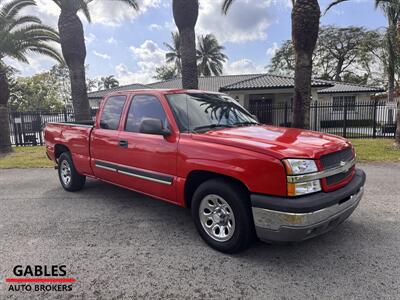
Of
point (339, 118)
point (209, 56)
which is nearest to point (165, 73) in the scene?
point (209, 56)

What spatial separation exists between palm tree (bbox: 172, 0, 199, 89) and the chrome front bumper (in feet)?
27.6

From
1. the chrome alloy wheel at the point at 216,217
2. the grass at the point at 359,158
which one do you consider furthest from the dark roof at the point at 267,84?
the chrome alloy wheel at the point at 216,217

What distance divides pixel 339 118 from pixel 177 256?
22823 millimetres

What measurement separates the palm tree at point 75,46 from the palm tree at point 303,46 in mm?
7902

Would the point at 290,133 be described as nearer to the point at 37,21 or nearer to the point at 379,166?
the point at 379,166

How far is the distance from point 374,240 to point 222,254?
193cm

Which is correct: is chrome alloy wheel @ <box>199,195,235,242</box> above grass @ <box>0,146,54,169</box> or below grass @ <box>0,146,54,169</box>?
above

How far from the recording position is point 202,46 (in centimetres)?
4503

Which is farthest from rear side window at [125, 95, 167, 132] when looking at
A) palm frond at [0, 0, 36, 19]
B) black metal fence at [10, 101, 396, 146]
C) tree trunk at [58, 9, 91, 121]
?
palm frond at [0, 0, 36, 19]

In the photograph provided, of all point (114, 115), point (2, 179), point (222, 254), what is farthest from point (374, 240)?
point (2, 179)

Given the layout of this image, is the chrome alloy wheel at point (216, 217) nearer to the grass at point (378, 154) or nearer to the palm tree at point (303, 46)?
the palm tree at point (303, 46)

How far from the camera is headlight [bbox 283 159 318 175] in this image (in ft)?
9.48

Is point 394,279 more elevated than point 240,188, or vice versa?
point 240,188

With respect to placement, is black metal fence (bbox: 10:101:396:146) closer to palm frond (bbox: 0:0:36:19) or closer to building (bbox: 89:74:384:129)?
building (bbox: 89:74:384:129)
